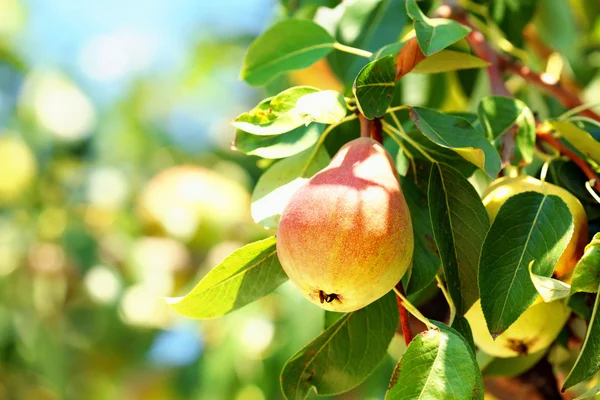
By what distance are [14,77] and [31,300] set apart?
794 millimetres

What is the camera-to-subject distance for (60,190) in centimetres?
229

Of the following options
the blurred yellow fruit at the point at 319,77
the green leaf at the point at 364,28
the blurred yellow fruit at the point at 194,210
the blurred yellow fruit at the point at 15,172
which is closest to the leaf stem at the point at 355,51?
the green leaf at the point at 364,28

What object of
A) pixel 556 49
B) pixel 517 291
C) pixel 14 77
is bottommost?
pixel 14 77

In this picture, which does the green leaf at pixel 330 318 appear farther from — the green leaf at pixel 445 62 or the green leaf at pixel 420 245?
the green leaf at pixel 445 62

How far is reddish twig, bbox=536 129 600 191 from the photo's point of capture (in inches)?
26.1

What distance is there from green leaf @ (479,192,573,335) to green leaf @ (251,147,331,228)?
16 cm

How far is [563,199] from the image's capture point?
628mm

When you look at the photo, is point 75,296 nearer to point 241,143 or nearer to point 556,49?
point 556,49

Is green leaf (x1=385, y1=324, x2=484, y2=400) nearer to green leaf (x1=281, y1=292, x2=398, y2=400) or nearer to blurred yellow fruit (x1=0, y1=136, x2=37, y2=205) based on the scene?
green leaf (x1=281, y1=292, x2=398, y2=400)

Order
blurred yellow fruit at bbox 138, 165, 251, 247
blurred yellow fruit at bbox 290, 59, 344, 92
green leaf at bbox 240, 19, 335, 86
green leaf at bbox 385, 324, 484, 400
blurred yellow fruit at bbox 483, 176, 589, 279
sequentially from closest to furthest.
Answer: green leaf at bbox 385, 324, 484, 400 → blurred yellow fruit at bbox 483, 176, 589, 279 → green leaf at bbox 240, 19, 335, 86 → blurred yellow fruit at bbox 290, 59, 344, 92 → blurred yellow fruit at bbox 138, 165, 251, 247

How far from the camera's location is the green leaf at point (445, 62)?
69 centimetres

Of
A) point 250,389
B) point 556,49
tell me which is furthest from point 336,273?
point 250,389

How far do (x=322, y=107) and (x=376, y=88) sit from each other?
5cm

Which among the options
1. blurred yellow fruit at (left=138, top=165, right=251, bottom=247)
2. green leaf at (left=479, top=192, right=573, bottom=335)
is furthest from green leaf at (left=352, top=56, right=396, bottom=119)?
blurred yellow fruit at (left=138, top=165, right=251, bottom=247)
